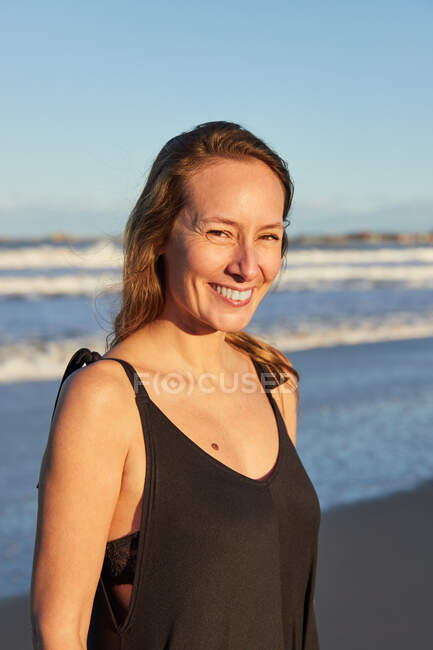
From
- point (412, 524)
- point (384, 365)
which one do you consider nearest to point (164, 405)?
point (412, 524)

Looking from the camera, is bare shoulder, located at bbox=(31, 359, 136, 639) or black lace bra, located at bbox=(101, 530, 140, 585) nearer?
bare shoulder, located at bbox=(31, 359, 136, 639)

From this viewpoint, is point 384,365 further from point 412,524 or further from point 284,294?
point 284,294

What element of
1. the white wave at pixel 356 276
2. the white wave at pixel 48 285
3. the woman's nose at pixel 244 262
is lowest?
the white wave at pixel 356 276

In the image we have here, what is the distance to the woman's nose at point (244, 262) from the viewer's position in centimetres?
205

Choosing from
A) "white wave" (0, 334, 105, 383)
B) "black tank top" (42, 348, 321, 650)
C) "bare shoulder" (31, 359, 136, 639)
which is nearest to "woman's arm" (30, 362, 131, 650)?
"bare shoulder" (31, 359, 136, 639)

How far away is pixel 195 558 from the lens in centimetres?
185

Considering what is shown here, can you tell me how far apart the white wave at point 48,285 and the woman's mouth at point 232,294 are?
18.0 metres

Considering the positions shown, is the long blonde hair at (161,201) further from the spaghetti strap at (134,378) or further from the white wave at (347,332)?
the white wave at (347,332)

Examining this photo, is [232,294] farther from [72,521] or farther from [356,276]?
[356,276]

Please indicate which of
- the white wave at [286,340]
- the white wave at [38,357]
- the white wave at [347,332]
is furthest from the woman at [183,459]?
the white wave at [347,332]

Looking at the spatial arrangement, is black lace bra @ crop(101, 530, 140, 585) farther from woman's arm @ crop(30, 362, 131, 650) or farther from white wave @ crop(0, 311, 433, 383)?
white wave @ crop(0, 311, 433, 383)

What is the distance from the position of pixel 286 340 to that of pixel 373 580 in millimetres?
8980

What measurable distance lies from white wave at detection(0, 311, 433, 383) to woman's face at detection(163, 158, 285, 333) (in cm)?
766

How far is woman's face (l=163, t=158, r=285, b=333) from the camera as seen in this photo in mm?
2037
